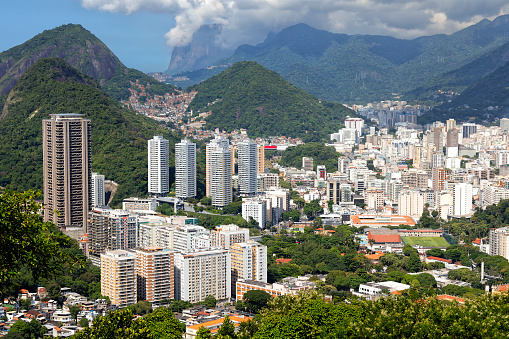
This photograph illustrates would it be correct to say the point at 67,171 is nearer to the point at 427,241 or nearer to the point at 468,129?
the point at 427,241

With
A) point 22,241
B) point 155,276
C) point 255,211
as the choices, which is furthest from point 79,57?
point 22,241

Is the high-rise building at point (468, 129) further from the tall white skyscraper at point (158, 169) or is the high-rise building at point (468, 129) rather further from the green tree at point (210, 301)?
the green tree at point (210, 301)

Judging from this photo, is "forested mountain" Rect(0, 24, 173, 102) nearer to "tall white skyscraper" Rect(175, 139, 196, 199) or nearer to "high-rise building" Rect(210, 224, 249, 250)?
"tall white skyscraper" Rect(175, 139, 196, 199)

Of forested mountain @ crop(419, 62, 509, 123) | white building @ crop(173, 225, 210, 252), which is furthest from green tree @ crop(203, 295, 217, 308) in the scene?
forested mountain @ crop(419, 62, 509, 123)

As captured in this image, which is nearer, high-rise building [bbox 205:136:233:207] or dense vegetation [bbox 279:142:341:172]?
high-rise building [bbox 205:136:233:207]

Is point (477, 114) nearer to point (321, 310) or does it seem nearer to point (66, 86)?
point (66, 86)

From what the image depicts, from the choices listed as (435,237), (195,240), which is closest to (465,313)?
(195,240)

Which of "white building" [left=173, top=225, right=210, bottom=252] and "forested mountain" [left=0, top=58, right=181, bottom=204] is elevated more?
"forested mountain" [left=0, top=58, right=181, bottom=204]
